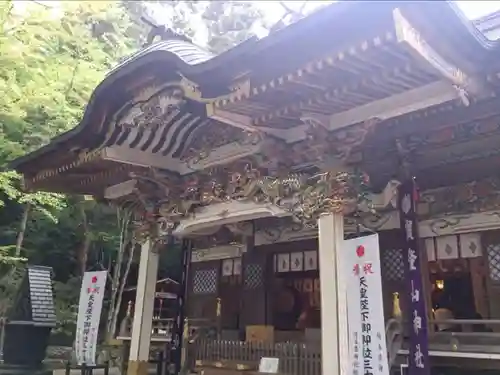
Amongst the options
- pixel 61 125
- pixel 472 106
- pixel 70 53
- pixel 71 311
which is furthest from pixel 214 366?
pixel 70 53

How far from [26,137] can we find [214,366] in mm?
5883

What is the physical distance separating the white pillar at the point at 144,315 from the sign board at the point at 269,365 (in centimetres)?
195

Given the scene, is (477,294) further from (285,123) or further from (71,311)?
(71,311)

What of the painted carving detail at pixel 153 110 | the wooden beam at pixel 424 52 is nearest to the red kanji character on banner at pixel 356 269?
the wooden beam at pixel 424 52

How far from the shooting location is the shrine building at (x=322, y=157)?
3.55 meters

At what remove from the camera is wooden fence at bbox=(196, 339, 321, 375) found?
520 centimetres

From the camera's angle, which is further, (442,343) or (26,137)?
(26,137)

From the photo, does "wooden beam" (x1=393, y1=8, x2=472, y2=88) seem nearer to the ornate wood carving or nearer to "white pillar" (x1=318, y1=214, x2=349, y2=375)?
the ornate wood carving

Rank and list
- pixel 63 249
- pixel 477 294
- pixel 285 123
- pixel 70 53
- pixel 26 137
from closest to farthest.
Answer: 1. pixel 285 123
2. pixel 477 294
3. pixel 26 137
4. pixel 70 53
5. pixel 63 249

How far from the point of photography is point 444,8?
3.18m

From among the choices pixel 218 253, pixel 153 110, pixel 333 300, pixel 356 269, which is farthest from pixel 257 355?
pixel 218 253

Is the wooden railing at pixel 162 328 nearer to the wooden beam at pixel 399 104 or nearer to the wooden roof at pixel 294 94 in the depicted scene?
the wooden roof at pixel 294 94

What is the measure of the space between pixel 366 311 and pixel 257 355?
199 centimetres

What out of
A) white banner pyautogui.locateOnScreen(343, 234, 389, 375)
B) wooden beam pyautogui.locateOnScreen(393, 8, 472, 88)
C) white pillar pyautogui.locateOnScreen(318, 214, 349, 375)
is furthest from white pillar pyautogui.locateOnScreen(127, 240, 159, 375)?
wooden beam pyautogui.locateOnScreen(393, 8, 472, 88)
